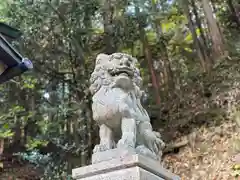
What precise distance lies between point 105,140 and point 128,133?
209 mm

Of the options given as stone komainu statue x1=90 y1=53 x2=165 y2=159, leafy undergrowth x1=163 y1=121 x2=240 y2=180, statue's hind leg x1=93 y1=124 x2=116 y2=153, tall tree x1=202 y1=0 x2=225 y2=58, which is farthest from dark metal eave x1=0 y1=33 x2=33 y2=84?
tall tree x1=202 y1=0 x2=225 y2=58

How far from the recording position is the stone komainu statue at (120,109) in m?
2.56

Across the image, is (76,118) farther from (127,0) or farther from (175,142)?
(127,0)

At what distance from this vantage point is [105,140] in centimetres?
261

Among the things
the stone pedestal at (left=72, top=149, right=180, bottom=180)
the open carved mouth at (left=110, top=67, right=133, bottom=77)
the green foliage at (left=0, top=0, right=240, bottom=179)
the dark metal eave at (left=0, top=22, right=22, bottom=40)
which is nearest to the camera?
the stone pedestal at (left=72, top=149, right=180, bottom=180)

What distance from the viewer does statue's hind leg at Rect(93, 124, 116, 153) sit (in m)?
2.56

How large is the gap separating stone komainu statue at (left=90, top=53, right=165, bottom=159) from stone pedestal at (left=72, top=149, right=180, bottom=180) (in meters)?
0.07

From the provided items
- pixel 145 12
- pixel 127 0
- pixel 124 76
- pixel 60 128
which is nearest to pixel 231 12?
pixel 145 12

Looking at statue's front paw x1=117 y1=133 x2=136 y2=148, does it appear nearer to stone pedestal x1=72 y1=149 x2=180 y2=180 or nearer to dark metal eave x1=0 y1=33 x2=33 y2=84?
stone pedestal x1=72 y1=149 x2=180 y2=180

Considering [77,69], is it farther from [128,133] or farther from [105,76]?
[128,133]

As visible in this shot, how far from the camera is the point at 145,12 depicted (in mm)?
7176

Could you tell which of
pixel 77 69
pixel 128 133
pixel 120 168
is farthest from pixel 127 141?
pixel 77 69

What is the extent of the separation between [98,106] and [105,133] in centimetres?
21

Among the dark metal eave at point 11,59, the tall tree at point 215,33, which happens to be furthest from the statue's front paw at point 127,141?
the tall tree at point 215,33
